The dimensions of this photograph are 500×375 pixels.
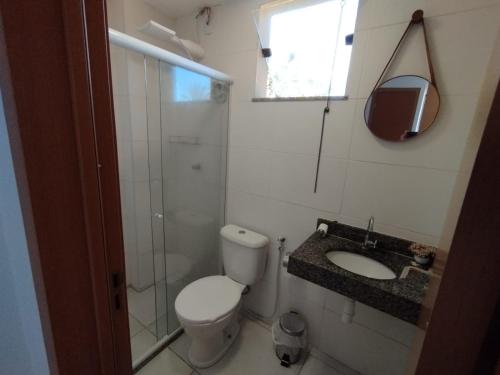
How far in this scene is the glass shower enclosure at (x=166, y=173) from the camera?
59.8 inches

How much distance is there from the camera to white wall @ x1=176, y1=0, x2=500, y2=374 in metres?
1.03

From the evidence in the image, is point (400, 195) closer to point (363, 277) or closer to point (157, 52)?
point (363, 277)

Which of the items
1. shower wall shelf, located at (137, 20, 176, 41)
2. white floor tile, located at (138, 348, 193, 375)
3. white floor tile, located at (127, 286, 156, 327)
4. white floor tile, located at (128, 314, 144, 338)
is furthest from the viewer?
white floor tile, located at (127, 286, 156, 327)

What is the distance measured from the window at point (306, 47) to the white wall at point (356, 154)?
9 centimetres

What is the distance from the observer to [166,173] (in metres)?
1.59

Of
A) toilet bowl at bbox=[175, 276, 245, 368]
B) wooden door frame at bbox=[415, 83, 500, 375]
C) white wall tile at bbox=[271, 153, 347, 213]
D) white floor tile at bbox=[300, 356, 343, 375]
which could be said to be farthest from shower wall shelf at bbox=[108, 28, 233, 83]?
white floor tile at bbox=[300, 356, 343, 375]

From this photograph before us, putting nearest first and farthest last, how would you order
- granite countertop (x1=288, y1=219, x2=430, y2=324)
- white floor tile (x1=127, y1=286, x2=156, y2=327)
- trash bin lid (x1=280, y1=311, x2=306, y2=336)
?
granite countertop (x1=288, y1=219, x2=430, y2=324)
trash bin lid (x1=280, y1=311, x2=306, y2=336)
white floor tile (x1=127, y1=286, x2=156, y2=327)

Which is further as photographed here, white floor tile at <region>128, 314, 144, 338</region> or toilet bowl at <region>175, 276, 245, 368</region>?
white floor tile at <region>128, 314, 144, 338</region>

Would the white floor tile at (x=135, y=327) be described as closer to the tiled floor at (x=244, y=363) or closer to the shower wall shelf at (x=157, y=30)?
the tiled floor at (x=244, y=363)

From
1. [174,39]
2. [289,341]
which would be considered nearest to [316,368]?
[289,341]

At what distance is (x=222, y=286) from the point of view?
5.30ft

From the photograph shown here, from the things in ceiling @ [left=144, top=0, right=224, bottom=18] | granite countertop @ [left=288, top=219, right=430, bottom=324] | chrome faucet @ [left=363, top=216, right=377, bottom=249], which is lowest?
granite countertop @ [left=288, top=219, right=430, bottom=324]

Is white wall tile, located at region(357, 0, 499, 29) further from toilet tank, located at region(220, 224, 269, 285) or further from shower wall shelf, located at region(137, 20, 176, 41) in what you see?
toilet tank, located at region(220, 224, 269, 285)

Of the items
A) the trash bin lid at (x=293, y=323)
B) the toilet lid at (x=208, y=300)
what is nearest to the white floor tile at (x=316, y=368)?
the trash bin lid at (x=293, y=323)
